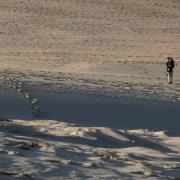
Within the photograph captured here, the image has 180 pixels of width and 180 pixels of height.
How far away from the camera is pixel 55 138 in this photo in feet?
33.8

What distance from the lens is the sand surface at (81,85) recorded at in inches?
319

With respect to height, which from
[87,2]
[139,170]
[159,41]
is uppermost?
[87,2]

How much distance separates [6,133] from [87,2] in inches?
1983

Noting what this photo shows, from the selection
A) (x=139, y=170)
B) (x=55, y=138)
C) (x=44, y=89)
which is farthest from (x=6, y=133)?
(x=44, y=89)

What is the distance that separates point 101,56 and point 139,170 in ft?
90.1

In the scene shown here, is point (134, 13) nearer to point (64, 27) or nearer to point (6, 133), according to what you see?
point (64, 27)

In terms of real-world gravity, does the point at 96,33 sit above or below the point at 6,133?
above

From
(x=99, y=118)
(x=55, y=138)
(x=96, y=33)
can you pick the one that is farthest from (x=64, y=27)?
(x=55, y=138)

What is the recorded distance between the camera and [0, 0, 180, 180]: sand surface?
26.6ft

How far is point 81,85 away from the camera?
60.9 ft

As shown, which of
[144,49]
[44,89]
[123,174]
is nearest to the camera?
[123,174]

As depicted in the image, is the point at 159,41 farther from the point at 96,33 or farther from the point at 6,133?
the point at 6,133

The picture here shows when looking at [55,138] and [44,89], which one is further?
[44,89]

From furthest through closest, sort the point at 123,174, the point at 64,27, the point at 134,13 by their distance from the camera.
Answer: the point at 134,13, the point at 64,27, the point at 123,174
